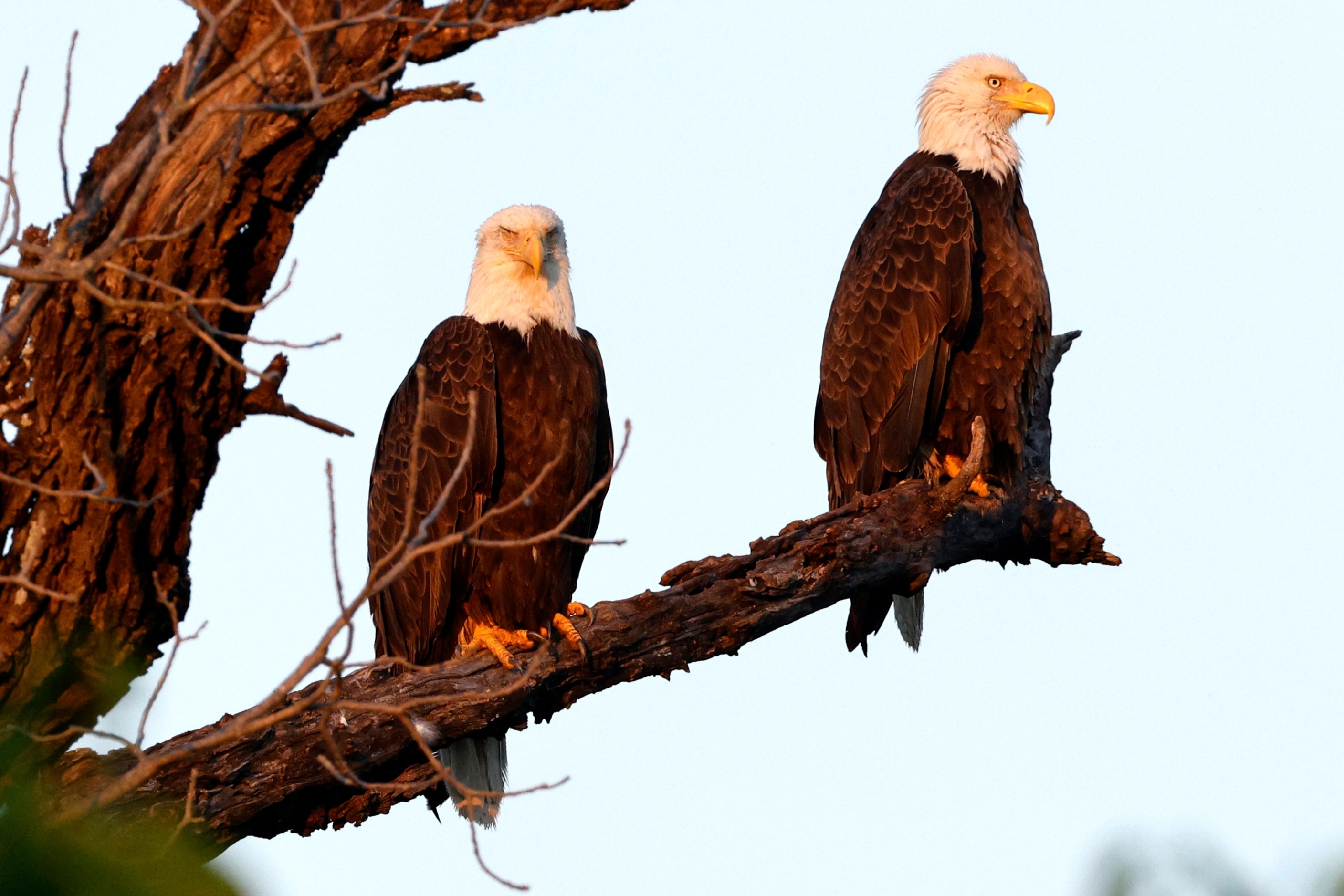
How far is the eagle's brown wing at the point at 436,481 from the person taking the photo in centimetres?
528

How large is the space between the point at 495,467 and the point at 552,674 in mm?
823

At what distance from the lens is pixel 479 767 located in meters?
5.71

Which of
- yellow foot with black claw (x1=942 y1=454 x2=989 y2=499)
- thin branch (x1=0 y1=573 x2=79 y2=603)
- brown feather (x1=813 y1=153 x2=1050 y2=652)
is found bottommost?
thin branch (x1=0 y1=573 x2=79 y2=603)

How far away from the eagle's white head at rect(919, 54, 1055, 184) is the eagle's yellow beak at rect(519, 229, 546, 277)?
6.64 feet

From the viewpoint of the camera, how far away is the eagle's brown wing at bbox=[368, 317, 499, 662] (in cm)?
528

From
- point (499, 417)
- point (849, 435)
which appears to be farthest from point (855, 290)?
point (499, 417)

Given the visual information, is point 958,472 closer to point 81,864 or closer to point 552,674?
point 552,674

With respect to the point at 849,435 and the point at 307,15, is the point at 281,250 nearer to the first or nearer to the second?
the point at 307,15

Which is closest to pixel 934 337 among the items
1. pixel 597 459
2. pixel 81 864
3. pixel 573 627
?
pixel 597 459

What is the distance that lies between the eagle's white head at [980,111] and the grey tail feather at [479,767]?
3.21 m

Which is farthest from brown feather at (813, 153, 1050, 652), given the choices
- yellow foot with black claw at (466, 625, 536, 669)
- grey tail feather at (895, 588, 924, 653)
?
yellow foot with black claw at (466, 625, 536, 669)

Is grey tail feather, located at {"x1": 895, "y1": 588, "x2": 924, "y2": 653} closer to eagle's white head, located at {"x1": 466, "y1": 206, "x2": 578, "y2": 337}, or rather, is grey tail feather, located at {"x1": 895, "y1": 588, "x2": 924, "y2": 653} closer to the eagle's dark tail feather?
the eagle's dark tail feather

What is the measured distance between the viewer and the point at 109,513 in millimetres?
3359

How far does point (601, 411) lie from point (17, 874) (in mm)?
4539
